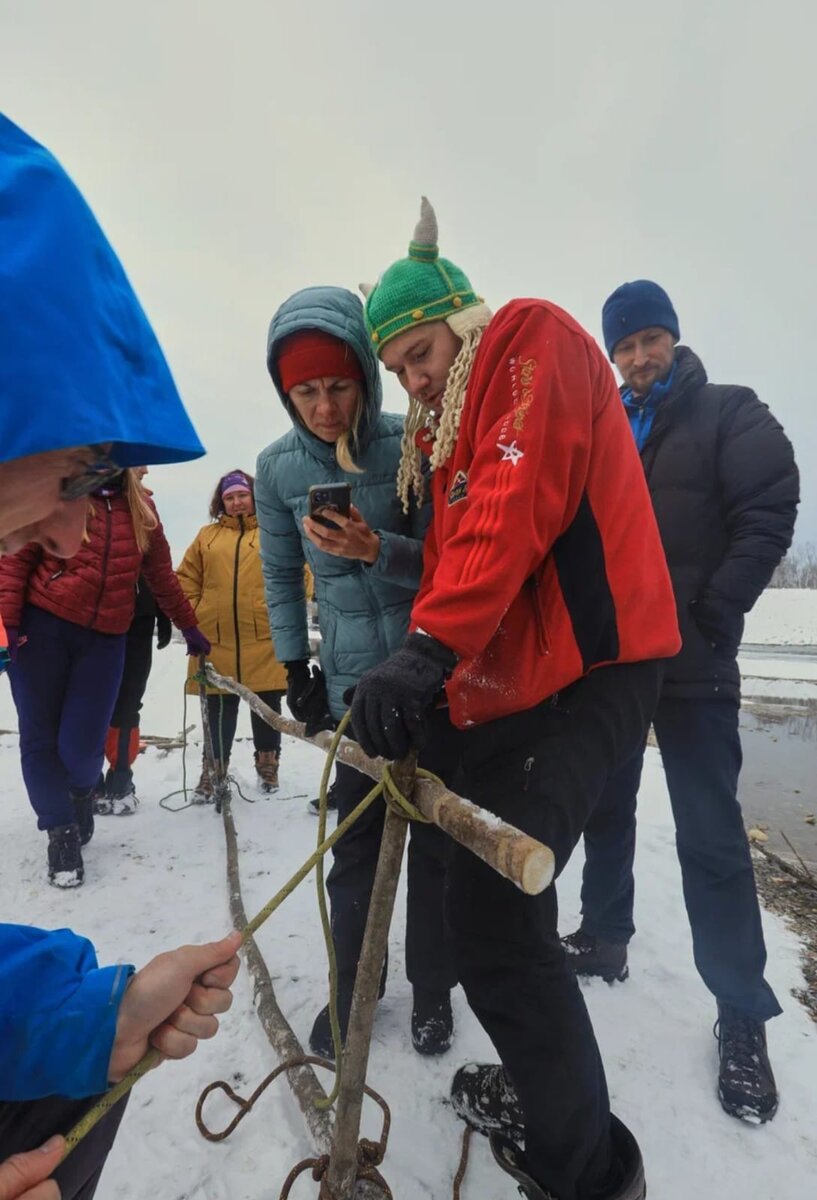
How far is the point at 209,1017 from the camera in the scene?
991mm

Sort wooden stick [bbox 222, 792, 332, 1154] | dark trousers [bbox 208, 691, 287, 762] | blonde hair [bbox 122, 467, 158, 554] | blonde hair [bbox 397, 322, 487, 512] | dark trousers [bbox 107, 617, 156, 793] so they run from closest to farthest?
wooden stick [bbox 222, 792, 332, 1154]
blonde hair [bbox 397, 322, 487, 512]
blonde hair [bbox 122, 467, 158, 554]
dark trousers [bbox 107, 617, 156, 793]
dark trousers [bbox 208, 691, 287, 762]

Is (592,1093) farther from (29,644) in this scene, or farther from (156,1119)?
(29,644)

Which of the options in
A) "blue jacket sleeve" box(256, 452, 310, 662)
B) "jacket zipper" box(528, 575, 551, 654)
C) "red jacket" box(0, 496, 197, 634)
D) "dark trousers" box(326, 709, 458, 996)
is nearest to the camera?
"jacket zipper" box(528, 575, 551, 654)

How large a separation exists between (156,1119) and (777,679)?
53.5 ft

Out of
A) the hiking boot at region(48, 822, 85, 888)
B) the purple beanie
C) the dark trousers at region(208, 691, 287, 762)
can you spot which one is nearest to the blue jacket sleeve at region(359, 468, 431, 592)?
the hiking boot at region(48, 822, 85, 888)

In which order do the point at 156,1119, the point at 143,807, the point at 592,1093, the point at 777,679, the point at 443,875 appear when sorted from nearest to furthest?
the point at 592,1093, the point at 156,1119, the point at 443,875, the point at 143,807, the point at 777,679

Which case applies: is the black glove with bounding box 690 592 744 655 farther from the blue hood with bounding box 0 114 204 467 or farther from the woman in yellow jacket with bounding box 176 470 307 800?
the woman in yellow jacket with bounding box 176 470 307 800

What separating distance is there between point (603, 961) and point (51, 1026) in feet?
7.08

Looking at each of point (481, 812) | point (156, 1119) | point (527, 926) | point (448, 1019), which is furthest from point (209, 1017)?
point (448, 1019)

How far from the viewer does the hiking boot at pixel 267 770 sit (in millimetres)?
4703

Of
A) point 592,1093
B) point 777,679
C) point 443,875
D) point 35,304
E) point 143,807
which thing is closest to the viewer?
point 35,304

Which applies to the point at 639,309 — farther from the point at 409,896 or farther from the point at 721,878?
the point at 409,896

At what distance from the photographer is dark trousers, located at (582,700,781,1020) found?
201cm

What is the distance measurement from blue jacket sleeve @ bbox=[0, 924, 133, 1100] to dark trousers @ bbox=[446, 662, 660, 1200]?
73 centimetres
